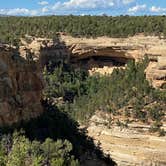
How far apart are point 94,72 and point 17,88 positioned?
107 ft

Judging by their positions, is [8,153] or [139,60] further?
[139,60]

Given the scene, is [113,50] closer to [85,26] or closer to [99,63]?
[99,63]

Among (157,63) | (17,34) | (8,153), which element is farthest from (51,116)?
(17,34)

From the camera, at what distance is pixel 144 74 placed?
5278 cm

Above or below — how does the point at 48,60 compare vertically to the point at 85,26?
below

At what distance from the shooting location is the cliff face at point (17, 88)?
1401 inches

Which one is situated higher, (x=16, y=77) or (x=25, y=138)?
(x=16, y=77)

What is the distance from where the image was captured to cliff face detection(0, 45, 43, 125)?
35.6 m

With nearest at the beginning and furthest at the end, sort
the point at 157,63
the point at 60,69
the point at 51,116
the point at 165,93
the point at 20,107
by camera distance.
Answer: the point at 20,107 → the point at 51,116 → the point at 165,93 → the point at 157,63 → the point at 60,69

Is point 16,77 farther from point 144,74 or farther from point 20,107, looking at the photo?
point 144,74

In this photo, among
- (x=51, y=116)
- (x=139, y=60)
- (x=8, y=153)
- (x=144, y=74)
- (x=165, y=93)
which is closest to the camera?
(x=8, y=153)

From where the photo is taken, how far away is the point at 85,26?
69.6m

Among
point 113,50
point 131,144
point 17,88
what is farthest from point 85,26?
point 17,88

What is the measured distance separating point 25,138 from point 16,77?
4.18m
